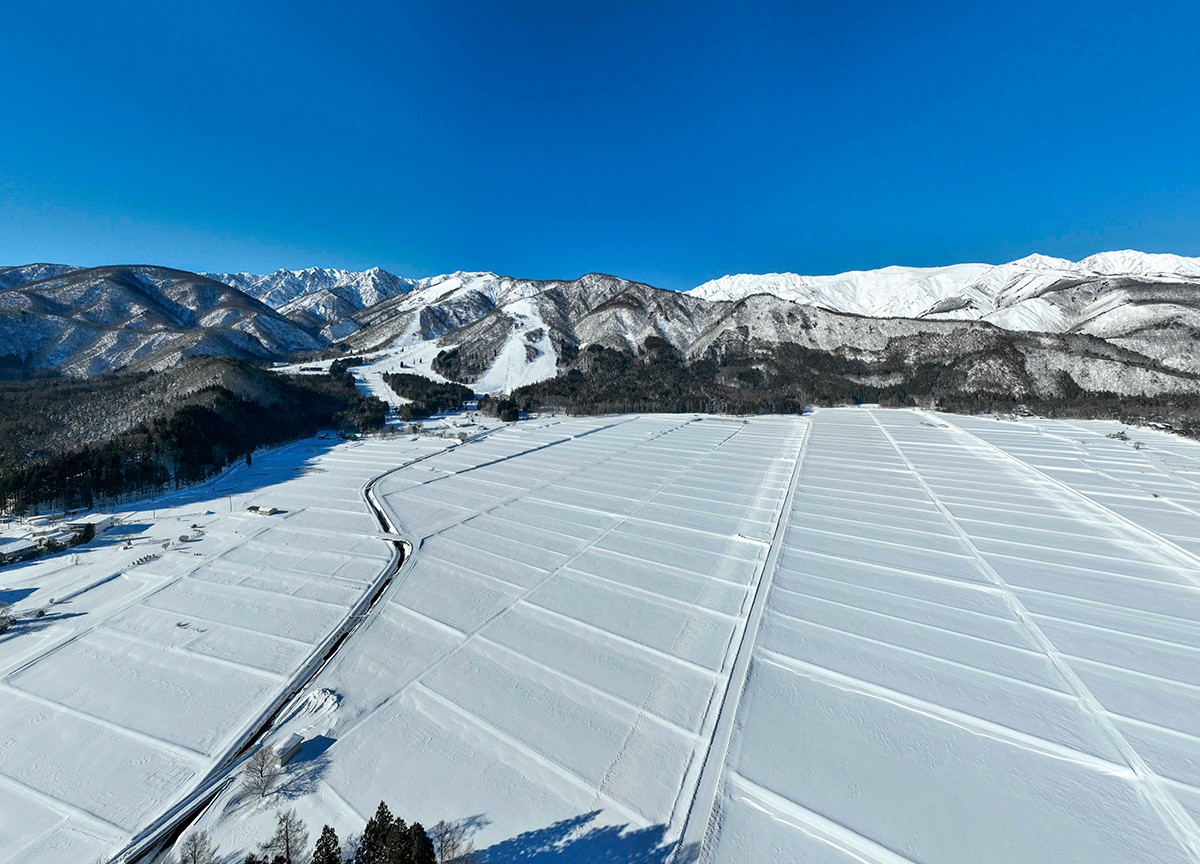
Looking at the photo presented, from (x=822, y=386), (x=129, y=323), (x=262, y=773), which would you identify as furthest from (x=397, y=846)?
(x=129, y=323)

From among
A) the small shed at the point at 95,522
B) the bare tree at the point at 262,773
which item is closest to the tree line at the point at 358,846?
the bare tree at the point at 262,773

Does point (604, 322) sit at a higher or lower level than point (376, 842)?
higher

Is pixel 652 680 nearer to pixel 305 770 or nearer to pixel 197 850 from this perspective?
pixel 305 770

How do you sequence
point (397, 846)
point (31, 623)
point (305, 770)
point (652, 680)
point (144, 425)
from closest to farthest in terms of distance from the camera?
1. point (397, 846)
2. point (305, 770)
3. point (652, 680)
4. point (31, 623)
5. point (144, 425)

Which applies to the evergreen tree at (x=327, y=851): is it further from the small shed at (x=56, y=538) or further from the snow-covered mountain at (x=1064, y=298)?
the snow-covered mountain at (x=1064, y=298)

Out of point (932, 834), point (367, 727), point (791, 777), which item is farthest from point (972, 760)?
point (367, 727)

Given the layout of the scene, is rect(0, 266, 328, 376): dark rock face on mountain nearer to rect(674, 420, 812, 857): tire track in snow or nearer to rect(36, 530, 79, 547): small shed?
rect(36, 530, 79, 547): small shed

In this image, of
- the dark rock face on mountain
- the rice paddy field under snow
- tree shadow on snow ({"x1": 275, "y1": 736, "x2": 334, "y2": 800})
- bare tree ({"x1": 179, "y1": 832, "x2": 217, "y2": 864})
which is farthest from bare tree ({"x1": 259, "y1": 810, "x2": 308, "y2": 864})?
the dark rock face on mountain
